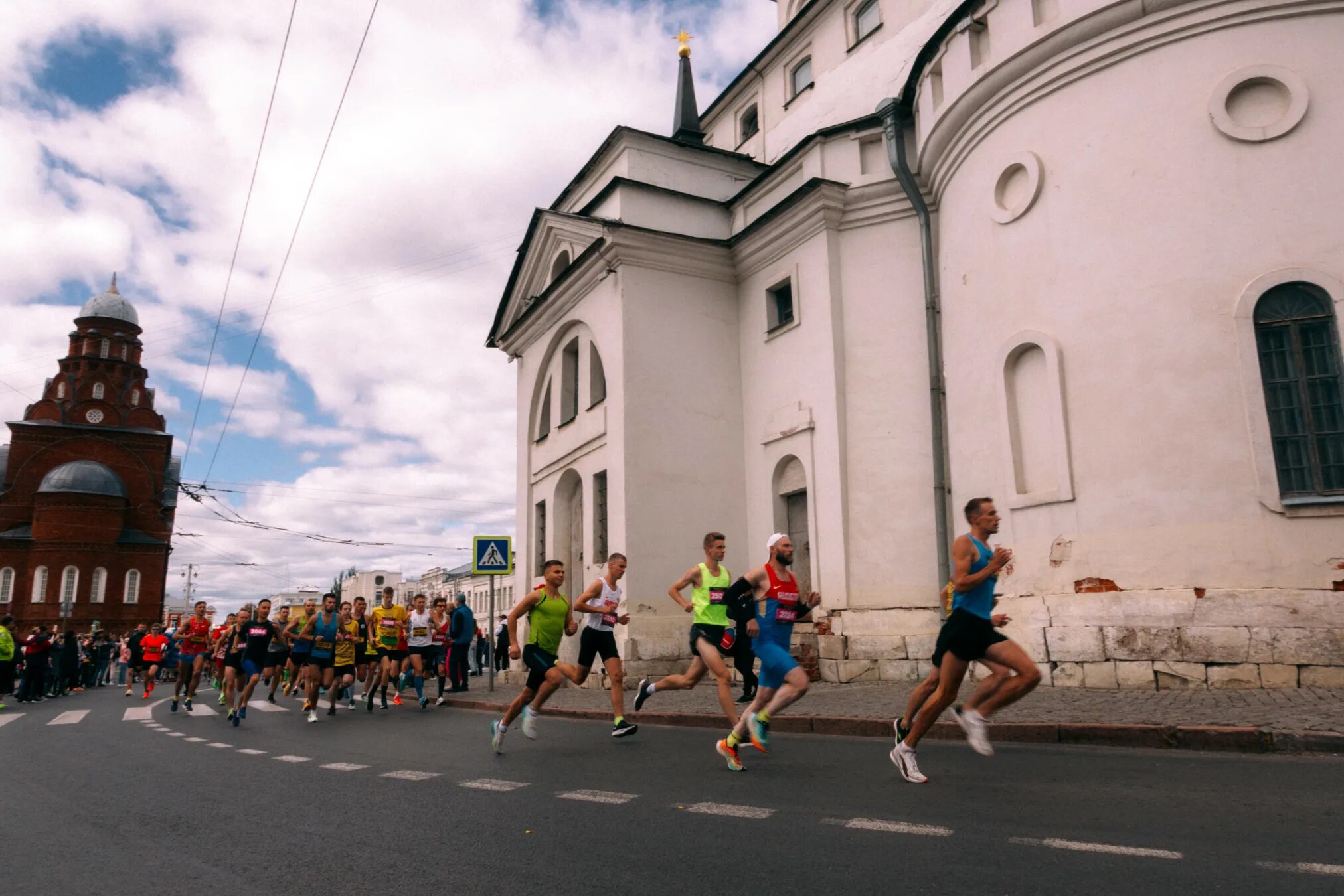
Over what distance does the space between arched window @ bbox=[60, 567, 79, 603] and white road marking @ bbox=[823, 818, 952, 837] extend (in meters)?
60.8

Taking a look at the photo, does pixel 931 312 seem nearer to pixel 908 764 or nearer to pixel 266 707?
pixel 908 764

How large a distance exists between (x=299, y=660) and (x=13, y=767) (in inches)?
233

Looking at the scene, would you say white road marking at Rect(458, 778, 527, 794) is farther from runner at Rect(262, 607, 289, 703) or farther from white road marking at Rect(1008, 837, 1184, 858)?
runner at Rect(262, 607, 289, 703)

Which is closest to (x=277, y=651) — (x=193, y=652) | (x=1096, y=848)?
(x=193, y=652)

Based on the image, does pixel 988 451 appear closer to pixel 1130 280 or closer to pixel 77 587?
pixel 1130 280

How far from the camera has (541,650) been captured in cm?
943

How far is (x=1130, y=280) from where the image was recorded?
11555 millimetres

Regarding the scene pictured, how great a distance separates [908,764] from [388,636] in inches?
466

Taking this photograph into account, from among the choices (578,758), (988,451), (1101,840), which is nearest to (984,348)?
(988,451)

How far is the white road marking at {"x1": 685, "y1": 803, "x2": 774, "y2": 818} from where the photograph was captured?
5359mm

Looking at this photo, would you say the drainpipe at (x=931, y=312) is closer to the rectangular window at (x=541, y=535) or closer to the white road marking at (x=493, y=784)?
the white road marking at (x=493, y=784)

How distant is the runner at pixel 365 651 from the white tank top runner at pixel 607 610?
6.83 metres

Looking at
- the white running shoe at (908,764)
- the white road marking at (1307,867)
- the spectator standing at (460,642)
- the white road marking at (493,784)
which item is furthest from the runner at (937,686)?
the spectator standing at (460,642)

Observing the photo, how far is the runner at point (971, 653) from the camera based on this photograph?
6.34m
